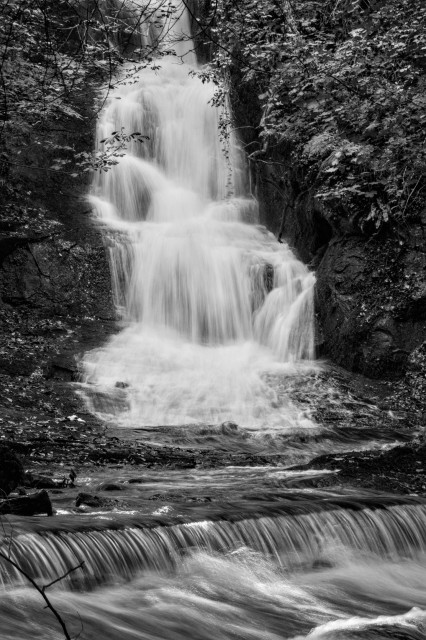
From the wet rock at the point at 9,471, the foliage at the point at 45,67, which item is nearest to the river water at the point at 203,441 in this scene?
the wet rock at the point at 9,471

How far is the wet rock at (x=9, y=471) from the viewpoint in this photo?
21.5 feet

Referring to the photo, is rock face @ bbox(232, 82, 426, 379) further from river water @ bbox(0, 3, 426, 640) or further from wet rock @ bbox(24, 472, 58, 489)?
wet rock @ bbox(24, 472, 58, 489)

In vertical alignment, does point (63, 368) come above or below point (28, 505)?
above

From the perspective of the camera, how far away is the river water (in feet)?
15.6

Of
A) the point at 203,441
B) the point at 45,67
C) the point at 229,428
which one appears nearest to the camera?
the point at 45,67

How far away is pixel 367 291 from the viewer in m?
13.9

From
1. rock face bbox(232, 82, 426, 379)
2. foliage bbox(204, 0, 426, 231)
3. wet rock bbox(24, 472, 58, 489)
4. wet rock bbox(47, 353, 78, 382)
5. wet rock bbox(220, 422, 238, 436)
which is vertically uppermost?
foliage bbox(204, 0, 426, 231)

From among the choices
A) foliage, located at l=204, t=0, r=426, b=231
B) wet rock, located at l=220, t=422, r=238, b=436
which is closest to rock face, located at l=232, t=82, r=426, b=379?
foliage, located at l=204, t=0, r=426, b=231

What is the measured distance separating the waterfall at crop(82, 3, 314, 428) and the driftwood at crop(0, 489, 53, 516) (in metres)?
5.16

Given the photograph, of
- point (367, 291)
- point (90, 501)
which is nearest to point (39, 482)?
point (90, 501)

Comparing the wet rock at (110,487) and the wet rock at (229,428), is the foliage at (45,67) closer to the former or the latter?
the wet rock at (110,487)

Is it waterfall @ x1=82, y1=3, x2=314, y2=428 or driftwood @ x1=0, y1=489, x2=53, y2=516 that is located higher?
waterfall @ x1=82, y1=3, x2=314, y2=428

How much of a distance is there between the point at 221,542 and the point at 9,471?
2.26m

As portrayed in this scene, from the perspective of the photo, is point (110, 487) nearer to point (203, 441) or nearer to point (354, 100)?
point (203, 441)
